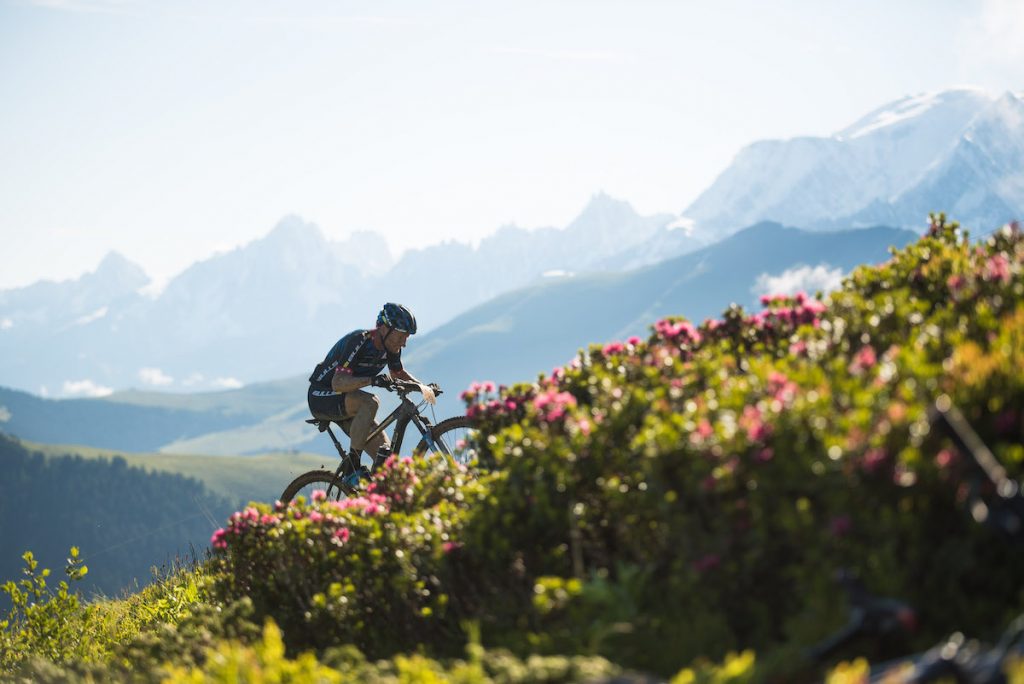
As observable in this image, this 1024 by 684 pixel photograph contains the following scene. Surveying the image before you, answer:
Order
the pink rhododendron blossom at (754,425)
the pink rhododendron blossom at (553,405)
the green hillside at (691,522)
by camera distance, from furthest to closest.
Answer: the pink rhododendron blossom at (553,405)
the pink rhododendron blossom at (754,425)
the green hillside at (691,522)

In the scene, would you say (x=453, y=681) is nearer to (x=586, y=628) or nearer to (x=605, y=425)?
(x=586, y=628)

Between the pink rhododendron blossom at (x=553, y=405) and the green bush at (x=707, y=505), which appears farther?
the pink rhododendron blossom at (x=553, y=405)

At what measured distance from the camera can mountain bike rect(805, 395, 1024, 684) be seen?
3.76 m

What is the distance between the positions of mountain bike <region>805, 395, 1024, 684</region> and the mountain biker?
28.5 feet

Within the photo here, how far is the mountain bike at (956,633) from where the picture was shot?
12.3 ft

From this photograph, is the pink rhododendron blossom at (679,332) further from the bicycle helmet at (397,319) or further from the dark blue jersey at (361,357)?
the dark blue jersey at (361,357)

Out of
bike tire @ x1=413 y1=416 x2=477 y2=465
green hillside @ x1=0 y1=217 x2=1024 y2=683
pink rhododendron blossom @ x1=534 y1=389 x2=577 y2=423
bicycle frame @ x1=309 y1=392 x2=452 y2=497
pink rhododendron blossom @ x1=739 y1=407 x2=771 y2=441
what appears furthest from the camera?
bicycle frame @ x1=309 y1=392 x2=452 y2=497

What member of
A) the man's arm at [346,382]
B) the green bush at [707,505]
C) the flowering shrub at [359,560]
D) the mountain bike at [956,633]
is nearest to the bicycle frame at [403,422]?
the man's arm at [346,382]

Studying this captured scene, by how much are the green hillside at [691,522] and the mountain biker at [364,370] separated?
3513 mm

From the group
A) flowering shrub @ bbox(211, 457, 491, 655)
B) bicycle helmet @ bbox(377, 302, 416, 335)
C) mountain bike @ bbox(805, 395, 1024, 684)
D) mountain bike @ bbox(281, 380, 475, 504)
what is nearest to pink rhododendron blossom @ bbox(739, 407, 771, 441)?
mountain bike @ bbox(805, 395, 1024, 684)

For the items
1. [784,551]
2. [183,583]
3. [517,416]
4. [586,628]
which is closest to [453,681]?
[586,628]

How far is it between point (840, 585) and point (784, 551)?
1.57 feet

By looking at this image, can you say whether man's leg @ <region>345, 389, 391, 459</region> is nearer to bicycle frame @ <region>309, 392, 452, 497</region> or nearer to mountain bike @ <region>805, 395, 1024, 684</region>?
bicycle frame @ <region>309, 392, 452, 497</region>

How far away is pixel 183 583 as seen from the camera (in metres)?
13.1
